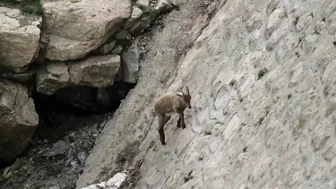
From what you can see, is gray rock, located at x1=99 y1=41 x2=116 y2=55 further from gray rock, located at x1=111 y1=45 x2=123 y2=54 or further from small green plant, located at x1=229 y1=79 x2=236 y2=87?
small green plant, located at x1=229 y1=79 x2=236 y2=87

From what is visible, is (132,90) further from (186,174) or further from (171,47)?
(186,174)

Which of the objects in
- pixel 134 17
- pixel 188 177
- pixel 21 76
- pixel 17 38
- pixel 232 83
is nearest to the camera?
pixel 188 177

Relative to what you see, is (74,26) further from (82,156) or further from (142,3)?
(82,156)

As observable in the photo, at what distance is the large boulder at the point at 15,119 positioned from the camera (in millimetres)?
18031

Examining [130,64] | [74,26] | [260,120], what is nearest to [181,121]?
[260,120]

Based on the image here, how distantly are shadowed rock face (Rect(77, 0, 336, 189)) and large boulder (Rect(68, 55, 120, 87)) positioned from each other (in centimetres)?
213

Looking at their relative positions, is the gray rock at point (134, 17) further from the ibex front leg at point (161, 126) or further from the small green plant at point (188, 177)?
the small green plant at point (188, 177)

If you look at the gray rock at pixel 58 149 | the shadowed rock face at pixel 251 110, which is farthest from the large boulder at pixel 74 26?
the gray rock at pixel 58 149

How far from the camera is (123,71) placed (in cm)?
1908

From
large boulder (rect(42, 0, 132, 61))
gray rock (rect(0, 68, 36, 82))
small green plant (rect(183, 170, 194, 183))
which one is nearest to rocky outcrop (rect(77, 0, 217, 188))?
large boulder (rect(42, 0, 132, 61))

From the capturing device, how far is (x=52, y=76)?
60.2ft

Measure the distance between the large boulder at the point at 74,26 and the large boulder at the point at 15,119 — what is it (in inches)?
69.0

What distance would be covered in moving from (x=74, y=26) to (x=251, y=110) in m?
8.08

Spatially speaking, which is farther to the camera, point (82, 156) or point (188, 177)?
point (82, 156)
